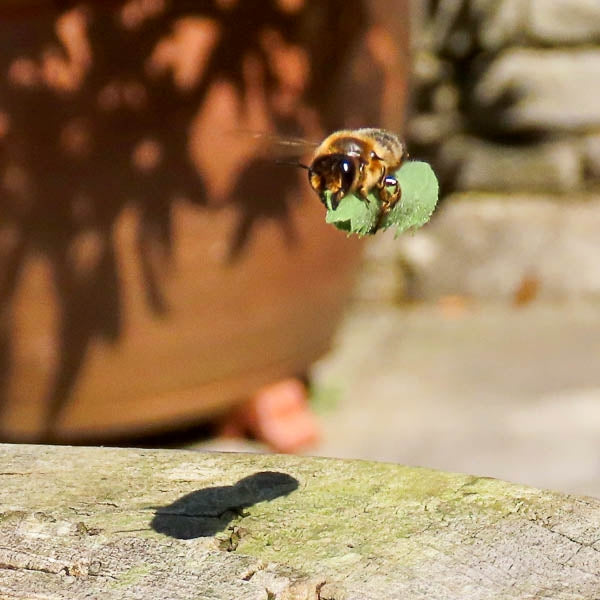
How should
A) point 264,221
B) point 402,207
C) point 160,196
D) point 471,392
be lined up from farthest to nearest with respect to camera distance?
point 471,392
point 264,221
point 160,196
point 402,207

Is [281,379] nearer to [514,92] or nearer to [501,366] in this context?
[501,366]

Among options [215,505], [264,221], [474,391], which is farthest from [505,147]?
[215,505]

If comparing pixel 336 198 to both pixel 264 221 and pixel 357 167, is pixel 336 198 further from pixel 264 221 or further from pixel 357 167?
pixel 264 221

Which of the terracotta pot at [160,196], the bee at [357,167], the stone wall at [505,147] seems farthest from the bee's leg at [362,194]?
the stone wall at [505,147]

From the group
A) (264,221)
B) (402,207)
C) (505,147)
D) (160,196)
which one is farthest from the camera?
(505,147)

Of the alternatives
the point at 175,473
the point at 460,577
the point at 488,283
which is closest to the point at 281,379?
the point at 488,283

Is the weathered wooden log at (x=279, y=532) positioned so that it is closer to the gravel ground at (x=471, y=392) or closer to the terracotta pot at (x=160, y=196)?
the terracotta pot at (x=160, y=196)
